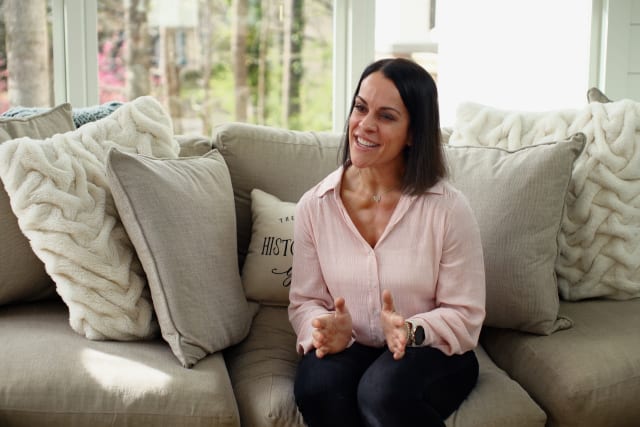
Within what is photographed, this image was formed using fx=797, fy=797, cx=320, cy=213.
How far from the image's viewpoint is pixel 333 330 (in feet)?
5.92

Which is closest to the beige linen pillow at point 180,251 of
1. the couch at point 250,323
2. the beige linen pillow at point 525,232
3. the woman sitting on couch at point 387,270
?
the couch at point 250,323

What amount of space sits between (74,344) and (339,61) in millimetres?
1970

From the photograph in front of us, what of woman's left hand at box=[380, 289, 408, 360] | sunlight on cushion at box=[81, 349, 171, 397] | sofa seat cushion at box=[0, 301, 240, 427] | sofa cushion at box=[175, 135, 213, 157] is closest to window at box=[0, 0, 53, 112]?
sofa cushion at box=[175, 135, 213, 157]

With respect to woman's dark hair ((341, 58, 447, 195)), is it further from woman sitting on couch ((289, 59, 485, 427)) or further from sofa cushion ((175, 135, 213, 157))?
sofa cushion ((175, 135, 213, 157))

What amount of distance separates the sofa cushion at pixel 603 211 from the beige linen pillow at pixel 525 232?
14 centimetres

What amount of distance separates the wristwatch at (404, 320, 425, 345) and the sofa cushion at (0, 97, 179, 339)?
636mm

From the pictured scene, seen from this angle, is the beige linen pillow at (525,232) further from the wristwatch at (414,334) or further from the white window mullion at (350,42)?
the white window mullion at (350,42)

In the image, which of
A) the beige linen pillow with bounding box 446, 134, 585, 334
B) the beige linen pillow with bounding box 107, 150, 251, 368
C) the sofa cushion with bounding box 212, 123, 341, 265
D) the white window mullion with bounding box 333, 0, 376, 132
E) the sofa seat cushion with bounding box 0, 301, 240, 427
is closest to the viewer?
the sofa seat cushion with bounding box 0, 301, 240, 427

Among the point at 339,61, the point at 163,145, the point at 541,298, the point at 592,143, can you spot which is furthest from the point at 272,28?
the point at 541,298

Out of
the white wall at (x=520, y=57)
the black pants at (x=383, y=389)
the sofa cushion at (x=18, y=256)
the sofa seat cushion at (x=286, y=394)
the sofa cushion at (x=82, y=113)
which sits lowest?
the sofa seat cushion at (x=286, y=394)

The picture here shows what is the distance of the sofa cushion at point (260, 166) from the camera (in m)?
2.44

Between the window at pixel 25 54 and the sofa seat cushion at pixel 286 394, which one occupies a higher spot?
the window at pixel 25 54

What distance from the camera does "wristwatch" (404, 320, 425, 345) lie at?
5.78 ft

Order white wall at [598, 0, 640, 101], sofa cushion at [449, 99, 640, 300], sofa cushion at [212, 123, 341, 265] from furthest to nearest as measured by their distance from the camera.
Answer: white wall at [598, 0, 640, 101] → sofa cushion at [212, 123, 341, 265] → sofa cushion at [449, 99, 640, 300]
